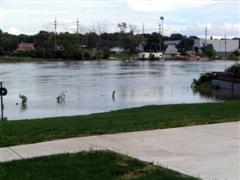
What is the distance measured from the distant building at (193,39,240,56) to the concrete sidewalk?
526 feet

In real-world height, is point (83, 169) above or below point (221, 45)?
above

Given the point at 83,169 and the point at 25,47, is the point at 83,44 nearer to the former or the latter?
the point at 25,47

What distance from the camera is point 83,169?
646cm

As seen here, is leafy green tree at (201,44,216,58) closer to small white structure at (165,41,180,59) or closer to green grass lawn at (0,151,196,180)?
small white structure at (165,41,180,59)

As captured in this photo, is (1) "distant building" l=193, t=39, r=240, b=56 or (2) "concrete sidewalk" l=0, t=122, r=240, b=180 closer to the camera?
(2) "concrete sidewalk" l=0, t=122, r=240, b=180

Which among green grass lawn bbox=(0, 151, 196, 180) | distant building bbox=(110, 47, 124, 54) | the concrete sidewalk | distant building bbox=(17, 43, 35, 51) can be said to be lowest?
distant building bbox=(110, 47, 124, 54)

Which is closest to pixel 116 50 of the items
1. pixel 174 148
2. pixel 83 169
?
pixel 174 148

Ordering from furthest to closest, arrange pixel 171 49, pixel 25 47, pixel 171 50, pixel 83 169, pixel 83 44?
pixel 171 49 → pixel 171 50 → pixel 83 44 → pixel 25 47 → pixel 83 169

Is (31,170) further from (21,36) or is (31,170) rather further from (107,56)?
(21,36)

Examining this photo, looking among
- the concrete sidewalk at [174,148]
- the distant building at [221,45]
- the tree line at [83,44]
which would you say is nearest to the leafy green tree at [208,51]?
the distant building at [221,45]

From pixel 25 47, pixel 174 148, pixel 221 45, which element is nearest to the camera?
pixel 174 148

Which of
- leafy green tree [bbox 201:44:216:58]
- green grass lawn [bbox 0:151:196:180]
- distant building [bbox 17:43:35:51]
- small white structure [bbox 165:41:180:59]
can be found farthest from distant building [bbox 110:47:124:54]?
green grass lawn [bbox 0:151:196:180]

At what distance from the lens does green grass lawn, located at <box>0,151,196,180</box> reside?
20.2 feet

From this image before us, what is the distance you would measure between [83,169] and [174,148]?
204 cm
